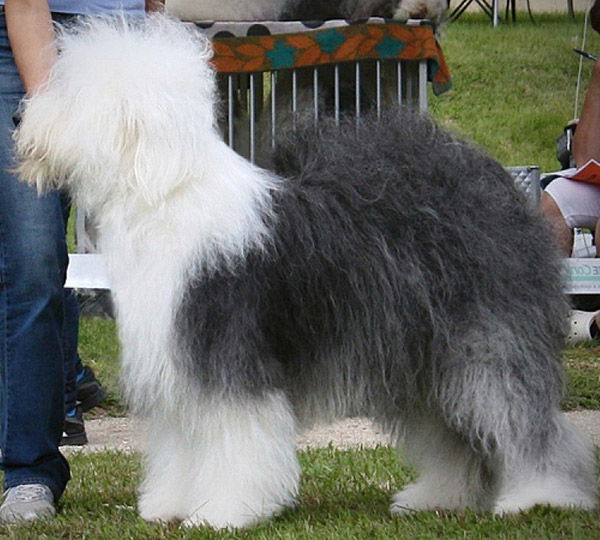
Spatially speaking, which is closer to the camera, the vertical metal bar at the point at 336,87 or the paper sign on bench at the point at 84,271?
the vertical metal bar at the point at 336,87

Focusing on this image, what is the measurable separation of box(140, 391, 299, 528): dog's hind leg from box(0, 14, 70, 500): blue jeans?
0.57m

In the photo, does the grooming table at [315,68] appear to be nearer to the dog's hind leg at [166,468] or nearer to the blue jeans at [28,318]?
the blue jeans at [28,318]

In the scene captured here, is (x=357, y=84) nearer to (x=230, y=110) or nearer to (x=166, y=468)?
(x=230, y=110)

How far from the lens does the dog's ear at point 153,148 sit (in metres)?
3.62

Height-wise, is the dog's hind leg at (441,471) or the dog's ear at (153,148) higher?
the dog's ear at (153,148)

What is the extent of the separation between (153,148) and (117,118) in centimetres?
13

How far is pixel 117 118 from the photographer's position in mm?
3627

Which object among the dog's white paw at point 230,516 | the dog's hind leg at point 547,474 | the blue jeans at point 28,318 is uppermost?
the blue jeans at point 28,318

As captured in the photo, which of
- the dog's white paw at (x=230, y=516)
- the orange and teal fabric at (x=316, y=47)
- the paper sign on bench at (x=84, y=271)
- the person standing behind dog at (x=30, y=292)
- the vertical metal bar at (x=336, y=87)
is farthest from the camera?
the paper sign on bench at (x=84, y=271)

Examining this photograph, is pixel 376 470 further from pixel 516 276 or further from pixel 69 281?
pixel 69 281

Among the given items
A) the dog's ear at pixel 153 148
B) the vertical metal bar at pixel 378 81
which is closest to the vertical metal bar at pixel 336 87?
the vertical metal bar at pixel 378 81

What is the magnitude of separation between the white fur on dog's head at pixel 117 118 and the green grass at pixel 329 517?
102 cm

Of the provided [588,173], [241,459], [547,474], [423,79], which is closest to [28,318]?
[241,459]

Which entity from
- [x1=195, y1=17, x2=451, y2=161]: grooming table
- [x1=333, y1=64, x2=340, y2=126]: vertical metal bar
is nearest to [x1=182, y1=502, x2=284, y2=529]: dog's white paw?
[x1=195, y1=17, x2=451, y2=161]: grooming table
